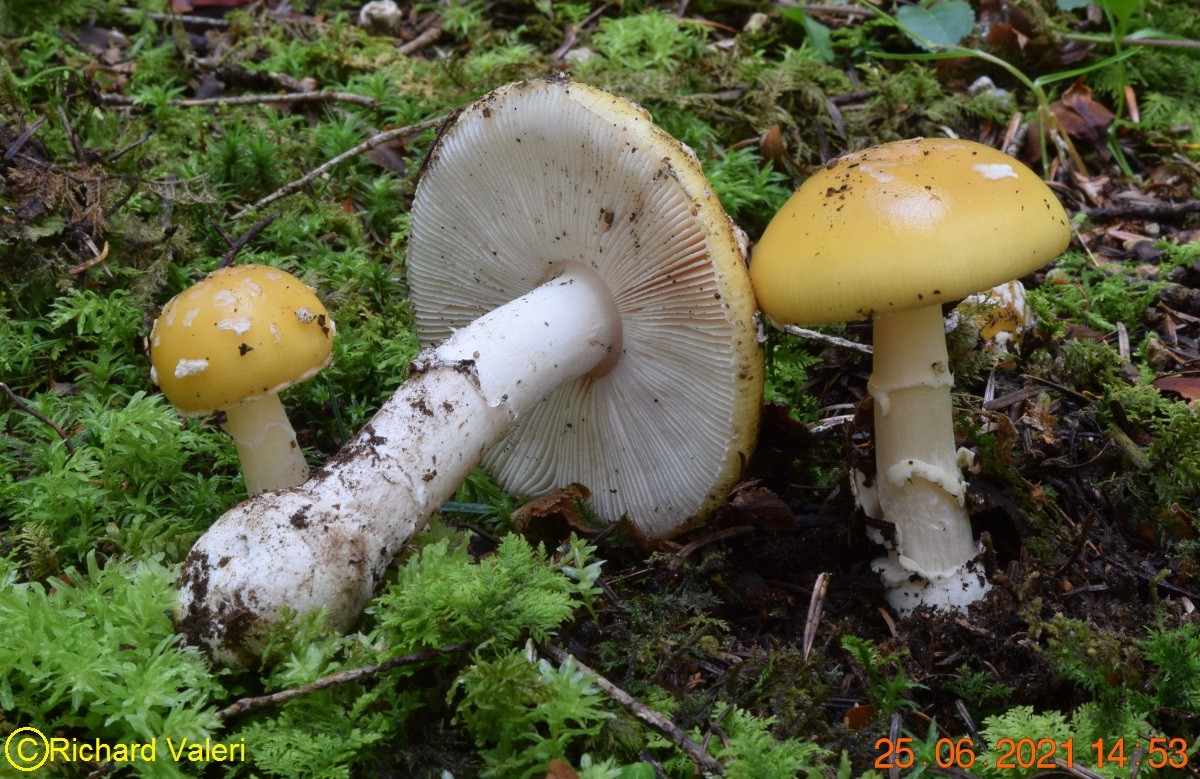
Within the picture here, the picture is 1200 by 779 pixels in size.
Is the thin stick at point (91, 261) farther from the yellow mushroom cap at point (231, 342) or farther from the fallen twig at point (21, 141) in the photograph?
the yellow mushroom cap at point (231, 342)

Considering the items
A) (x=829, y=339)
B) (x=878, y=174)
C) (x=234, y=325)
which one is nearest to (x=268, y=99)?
(x=234, y=325)

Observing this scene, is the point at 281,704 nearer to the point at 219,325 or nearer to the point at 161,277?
the point at 219,325

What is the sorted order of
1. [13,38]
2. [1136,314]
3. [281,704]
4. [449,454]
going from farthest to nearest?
[13,38]
[1136,314]
[449,454]
[281,704]

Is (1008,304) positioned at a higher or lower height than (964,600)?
higher

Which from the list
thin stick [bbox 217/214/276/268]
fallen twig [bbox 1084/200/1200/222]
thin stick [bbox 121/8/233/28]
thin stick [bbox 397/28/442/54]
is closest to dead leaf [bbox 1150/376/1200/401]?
fallen twig [bbox 1084/200/1200/222]

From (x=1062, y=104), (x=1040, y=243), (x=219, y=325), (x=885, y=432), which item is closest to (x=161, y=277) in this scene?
(x=219, y=325)

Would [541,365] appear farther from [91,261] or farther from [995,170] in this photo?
[91,261]

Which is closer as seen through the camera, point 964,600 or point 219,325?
point 219,325

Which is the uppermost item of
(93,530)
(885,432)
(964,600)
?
(885,432)

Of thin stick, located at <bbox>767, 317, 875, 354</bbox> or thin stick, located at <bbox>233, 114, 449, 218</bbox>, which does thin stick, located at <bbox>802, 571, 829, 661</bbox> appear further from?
thin stick, located at <bbox>233, 114, 449, 218</bbox>
